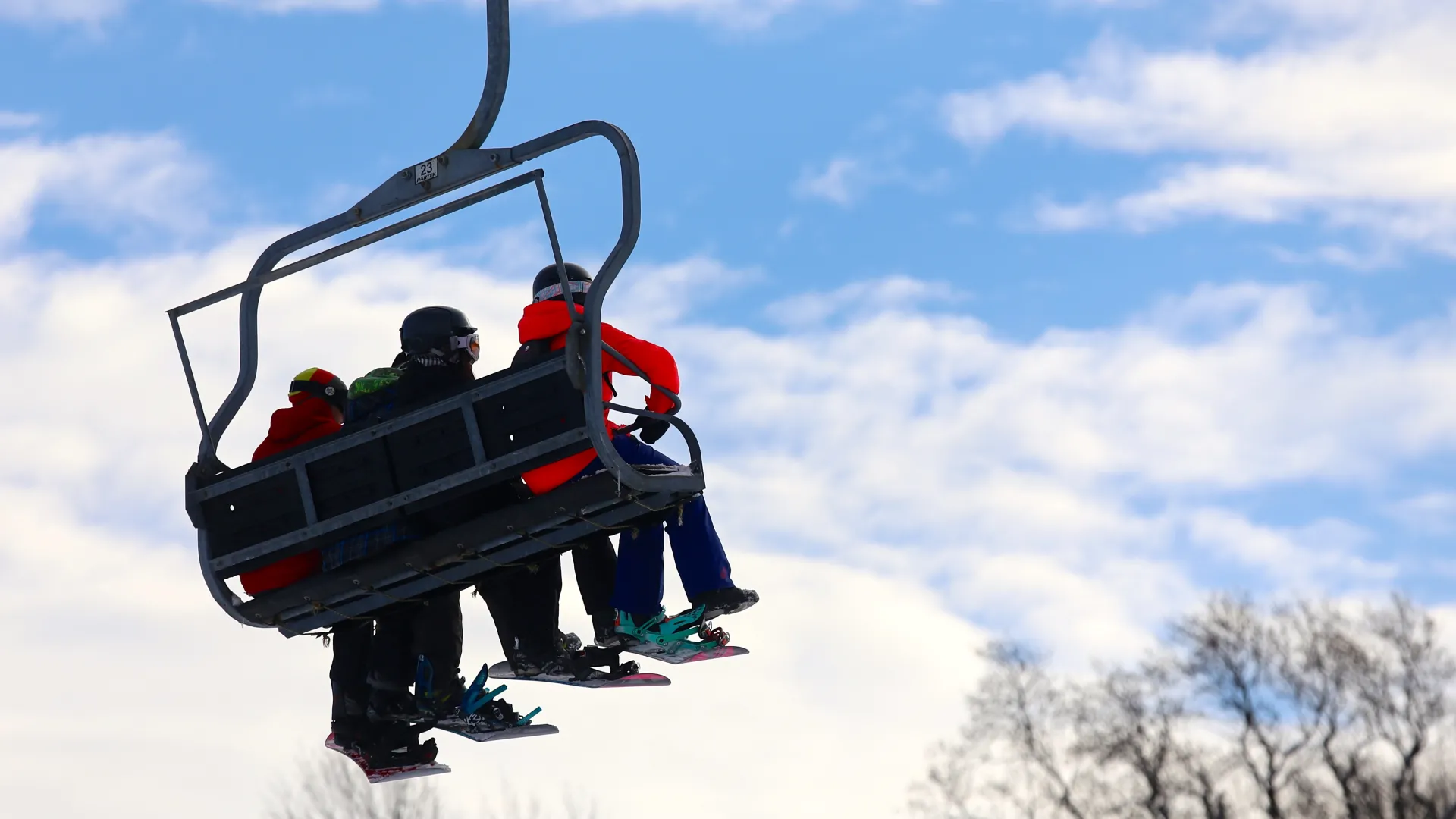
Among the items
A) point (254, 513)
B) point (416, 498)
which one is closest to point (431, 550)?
point (416, 498)

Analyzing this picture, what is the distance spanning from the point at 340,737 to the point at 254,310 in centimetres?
224

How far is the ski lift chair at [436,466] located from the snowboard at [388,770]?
3.26 ft

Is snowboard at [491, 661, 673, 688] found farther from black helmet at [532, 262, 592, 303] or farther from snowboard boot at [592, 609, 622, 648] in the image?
black helmet at [532, 262, 592, 303]

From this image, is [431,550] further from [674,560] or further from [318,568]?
[674,560]

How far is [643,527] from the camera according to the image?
10.2 metres

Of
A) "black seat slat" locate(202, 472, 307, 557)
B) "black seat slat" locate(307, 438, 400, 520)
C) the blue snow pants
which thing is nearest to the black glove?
the blue snow pants

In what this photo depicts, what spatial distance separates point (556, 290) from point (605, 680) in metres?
1.93

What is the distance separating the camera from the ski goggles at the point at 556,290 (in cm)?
973

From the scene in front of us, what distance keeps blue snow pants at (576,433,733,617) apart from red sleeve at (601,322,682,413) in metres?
0.53

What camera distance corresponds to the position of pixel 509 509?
374 inches

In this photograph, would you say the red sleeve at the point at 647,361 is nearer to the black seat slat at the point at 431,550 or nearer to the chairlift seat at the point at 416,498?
the chairlift seat at the point at 416,498

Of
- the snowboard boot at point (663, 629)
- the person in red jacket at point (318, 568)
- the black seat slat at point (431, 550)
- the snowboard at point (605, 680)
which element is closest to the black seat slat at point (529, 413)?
the black seat slat at point (431, 550)

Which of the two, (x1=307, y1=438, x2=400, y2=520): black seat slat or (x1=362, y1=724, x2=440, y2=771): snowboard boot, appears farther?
(x1=362, y1=724, x2=440, y2=771): snowboard boot

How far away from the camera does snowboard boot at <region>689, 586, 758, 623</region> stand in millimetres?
10195
